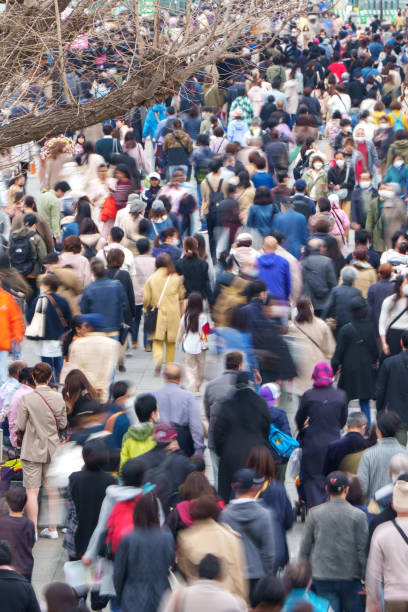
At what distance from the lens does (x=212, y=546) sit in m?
5.85

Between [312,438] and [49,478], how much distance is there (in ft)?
6.61

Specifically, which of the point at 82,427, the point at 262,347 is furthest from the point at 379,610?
the point at 262,347

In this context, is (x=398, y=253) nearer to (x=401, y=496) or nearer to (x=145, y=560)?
(x=401, y=496)

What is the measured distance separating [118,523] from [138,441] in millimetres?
985

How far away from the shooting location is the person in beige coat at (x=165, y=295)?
10984 millimetres

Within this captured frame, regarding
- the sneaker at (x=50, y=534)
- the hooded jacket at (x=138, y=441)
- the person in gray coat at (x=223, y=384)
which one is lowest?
the sneaker at (x=50, y=534)

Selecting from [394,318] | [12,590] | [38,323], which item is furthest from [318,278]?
[12,590]

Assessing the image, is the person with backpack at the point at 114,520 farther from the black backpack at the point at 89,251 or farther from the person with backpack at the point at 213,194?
the person with backpack at the point at 213,194

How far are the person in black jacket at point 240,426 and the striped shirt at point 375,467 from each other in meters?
0.79

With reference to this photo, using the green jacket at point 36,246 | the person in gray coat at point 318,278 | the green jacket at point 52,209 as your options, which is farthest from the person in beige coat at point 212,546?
the green jacket at point 52,209

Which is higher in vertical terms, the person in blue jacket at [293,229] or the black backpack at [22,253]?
the black backpack at [22,253]

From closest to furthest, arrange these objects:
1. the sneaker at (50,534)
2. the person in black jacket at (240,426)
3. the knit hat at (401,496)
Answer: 1. the knit hat at (401,496)
2. the person in black jacket at (240,426)
3. the sneaker at (50,534)

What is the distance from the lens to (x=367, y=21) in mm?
44281

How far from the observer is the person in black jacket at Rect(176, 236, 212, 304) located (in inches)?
448
